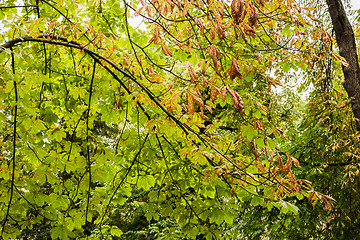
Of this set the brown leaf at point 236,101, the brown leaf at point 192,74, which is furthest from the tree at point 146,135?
the brown leaf at point 236,101

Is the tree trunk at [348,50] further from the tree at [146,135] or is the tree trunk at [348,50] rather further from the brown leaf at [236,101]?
the brown leaf at [236,101]

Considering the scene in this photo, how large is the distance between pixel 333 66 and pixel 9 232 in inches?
200

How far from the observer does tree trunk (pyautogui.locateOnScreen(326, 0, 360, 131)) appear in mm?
3646

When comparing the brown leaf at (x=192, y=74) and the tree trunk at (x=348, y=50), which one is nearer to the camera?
the brown leaf at (x=192, y=74)

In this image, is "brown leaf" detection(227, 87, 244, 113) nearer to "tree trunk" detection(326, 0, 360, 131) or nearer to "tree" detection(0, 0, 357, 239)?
"tree" detection(0, 0, 357, 239)

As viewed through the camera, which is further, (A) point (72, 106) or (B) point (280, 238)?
(B) point (280, 238)

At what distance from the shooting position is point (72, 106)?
2801mm

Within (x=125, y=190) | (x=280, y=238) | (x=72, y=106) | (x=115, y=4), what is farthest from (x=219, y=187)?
(x=280, y=238)

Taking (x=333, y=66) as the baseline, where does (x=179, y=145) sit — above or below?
below

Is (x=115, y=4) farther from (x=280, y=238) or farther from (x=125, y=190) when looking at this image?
(x=280, y=238)

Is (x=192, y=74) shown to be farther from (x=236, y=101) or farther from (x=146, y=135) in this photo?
(x=146, y=135)

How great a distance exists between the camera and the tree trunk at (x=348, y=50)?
12.0 ft

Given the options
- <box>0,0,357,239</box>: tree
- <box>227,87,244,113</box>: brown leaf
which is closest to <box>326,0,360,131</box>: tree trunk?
<box>0,0,357,239</box>: tree

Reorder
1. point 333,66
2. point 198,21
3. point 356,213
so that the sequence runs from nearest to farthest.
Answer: point 198,21 → point 356,213 → point 333,66
